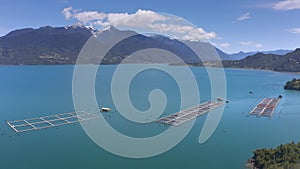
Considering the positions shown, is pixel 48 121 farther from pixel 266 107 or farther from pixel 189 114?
pixel 266 107

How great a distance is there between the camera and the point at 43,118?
64.0ft

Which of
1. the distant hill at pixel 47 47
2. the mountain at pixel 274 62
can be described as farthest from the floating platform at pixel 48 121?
the distant hill at pixel 47 47

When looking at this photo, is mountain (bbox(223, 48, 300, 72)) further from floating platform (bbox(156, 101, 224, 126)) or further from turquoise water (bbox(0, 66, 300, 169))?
floating platform (bbox(156, 101, 224, 126))

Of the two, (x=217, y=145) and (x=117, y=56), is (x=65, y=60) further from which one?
(x=217, y=145)

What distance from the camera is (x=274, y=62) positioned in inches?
3199

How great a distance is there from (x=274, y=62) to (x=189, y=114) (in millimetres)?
69668

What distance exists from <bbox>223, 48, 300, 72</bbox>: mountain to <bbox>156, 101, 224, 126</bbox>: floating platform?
5329 cm

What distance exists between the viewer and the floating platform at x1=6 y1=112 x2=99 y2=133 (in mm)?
17528

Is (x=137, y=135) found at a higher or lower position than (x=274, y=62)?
lower

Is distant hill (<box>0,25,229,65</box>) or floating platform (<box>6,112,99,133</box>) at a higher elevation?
distant hill (<box>0,25,229,65</box>)

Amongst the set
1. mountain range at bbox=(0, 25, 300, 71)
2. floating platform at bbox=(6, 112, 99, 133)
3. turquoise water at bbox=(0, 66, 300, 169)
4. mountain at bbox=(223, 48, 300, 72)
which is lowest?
turquoise water at bbox=(0, 66, 300, 169)

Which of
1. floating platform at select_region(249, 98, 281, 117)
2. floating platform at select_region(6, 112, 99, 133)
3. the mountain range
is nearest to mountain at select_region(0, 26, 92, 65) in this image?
the mountain range

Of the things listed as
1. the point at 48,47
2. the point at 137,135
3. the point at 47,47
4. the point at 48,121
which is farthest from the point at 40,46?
the point at 137,135

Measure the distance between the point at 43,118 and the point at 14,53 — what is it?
93.0 meters
